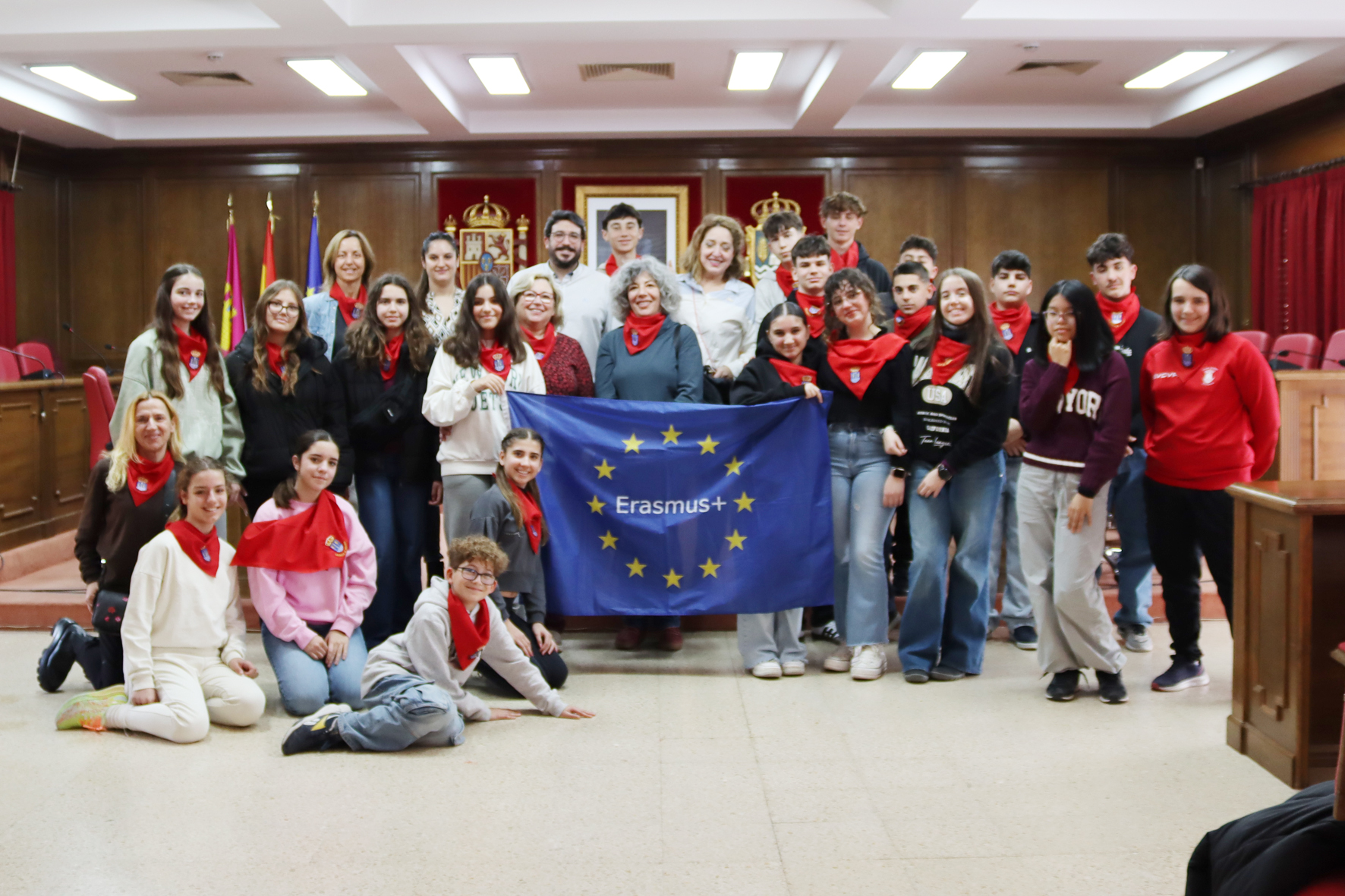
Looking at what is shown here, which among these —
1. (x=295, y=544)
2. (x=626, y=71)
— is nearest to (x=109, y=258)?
(x=626, y=71)

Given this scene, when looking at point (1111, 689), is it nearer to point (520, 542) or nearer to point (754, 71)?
point (520, 542)

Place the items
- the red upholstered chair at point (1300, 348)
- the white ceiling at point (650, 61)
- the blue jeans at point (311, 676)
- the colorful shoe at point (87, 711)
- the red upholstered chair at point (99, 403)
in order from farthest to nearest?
the red upholstered chair at point (1300, 348) < the white ceiling at point (650, 61) < the red upholstered chair at point (99, 403) < the blue jeans at point (311, 676) < the colorful shoe at point (87, 711)

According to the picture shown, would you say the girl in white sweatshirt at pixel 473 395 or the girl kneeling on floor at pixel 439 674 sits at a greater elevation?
the girl in white sweatshirt at pixel 473 395

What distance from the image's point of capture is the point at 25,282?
9.64 meters

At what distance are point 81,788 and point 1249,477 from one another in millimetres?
3709

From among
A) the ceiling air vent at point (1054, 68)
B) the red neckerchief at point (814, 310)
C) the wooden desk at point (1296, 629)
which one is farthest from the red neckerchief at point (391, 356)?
the ceiling air vent at point (1054, 68)

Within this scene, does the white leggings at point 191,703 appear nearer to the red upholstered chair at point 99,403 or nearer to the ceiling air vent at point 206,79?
the red upholstered chair at point 99,403

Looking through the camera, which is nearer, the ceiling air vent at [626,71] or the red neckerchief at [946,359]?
the red neckerchief at [946,359]

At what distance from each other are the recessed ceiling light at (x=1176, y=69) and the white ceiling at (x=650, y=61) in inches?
4.3

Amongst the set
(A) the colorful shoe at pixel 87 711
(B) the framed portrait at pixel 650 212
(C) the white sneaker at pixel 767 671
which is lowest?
(C) the white sneaker at pixel 767 671

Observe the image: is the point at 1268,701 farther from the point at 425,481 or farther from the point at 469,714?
the point at 425,481

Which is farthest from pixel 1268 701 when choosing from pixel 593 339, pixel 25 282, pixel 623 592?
pixel 25 282

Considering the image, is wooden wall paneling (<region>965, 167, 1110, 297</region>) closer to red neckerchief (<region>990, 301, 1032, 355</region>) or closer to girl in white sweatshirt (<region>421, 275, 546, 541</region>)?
red neckerchief (<region>990, 301, 1032, 355</region>)

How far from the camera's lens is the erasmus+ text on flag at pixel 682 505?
13.6 feet
